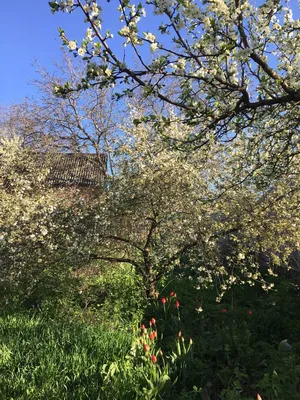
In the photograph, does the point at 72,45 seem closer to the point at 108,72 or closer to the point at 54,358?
the point at 108,72

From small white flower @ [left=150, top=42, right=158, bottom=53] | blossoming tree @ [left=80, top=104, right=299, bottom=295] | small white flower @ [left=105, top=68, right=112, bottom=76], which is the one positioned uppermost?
small white flower @ [left=150, top=42, right=158, bottom=53]

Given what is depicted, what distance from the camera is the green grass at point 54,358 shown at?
284cm

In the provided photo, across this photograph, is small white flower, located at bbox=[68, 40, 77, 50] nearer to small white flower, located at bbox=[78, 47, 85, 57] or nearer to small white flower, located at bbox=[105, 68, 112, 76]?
small white flower, located at bbox=[78, 47, 85, 57]

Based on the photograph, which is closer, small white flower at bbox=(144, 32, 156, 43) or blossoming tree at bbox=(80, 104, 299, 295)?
small white flower at bbox=(144, 32, 156, 43)

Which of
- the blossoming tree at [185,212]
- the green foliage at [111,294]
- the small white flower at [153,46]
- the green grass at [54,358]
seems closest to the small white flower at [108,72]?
the small white flower at [153,46]

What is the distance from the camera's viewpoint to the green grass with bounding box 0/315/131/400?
284 centimetres

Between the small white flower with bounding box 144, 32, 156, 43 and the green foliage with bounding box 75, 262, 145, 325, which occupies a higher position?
the small white flower with bounding box 144, 32, 156, 43

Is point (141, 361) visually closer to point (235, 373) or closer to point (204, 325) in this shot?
point (235, 373)

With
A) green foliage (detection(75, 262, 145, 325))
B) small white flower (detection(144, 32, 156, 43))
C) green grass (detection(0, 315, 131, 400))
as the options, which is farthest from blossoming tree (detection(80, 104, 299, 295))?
small white flower (detection(144, 32, 156, 43))

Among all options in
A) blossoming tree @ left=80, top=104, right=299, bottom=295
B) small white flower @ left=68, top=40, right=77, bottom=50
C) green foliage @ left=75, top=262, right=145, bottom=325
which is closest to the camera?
small white flower @ left=68, top=40, right=77, bottom=50

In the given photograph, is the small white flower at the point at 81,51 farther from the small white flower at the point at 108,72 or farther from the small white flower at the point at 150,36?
the small white flower at the point at 150,36

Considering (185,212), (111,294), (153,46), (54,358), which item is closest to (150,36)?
(153,46)

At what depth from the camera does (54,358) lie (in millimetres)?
3297

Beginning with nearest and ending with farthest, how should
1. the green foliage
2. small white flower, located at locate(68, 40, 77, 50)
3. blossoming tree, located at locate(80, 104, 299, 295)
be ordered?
small white flower, located at locate(68, 40, 77, 50)
blossoming tree, located at locate(80, 104, 299, 295)
the green foliage
